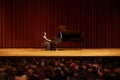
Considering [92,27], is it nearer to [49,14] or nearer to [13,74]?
[49,14]

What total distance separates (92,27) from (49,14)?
1787 millimetres

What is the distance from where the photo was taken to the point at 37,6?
39.4ft

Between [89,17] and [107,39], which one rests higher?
[89,17]

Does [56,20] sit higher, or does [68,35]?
[56,20]

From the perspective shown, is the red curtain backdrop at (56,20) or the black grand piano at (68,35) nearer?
the black grand piano at (68,35)

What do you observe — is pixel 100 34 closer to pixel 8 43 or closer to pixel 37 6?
pixel 37 6

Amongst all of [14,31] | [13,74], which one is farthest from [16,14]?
[13,74]

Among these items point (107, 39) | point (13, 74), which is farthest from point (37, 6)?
point (13, 74)

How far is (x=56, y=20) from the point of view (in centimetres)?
1206

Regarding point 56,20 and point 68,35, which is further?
point 56,20

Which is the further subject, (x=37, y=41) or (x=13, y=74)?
(x=37, y=41)

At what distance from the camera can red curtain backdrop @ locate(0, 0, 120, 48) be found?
11.9 m

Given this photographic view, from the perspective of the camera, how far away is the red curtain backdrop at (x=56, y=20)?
1193cm

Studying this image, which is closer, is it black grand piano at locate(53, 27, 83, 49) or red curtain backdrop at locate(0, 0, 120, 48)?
black grand piano at locate(53, 27, 83, 49)
